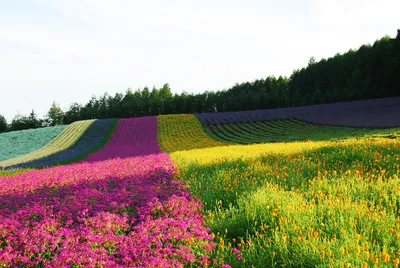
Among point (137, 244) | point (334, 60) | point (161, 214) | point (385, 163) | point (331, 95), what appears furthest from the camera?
point (334, 60)

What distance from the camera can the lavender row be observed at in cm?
3712

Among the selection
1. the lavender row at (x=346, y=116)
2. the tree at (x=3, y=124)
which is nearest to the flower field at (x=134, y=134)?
the lavender row at (x=346, y=116)

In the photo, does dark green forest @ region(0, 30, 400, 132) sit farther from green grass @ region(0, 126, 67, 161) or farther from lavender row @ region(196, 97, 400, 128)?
green grass @ region(0, 126, 67, 161)

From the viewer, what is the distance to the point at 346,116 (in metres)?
44.4

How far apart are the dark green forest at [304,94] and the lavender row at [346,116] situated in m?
11.4

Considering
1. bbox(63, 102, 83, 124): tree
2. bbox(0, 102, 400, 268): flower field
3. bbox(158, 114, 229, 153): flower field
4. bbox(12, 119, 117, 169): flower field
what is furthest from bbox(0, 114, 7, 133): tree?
bbox(0, 102, 400, 268): flower field

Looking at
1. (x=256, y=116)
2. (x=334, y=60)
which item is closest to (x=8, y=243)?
(x=256, y=116)

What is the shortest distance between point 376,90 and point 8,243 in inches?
2638

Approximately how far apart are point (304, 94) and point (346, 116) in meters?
41.9

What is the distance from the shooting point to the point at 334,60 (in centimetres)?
7988

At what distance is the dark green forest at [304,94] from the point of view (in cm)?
6200

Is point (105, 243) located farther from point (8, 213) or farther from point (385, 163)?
point (385, 163)

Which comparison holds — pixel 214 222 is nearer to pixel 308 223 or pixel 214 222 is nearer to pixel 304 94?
pixel 308 223

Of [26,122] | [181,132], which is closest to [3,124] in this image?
[26,122]
